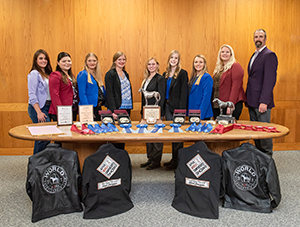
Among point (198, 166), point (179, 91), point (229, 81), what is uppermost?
point (229, 81)

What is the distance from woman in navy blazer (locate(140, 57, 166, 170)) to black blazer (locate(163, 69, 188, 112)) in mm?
134

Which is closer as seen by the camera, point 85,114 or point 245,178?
point 245,178

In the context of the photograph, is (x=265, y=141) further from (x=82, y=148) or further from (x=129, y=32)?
(x=129, y=32)

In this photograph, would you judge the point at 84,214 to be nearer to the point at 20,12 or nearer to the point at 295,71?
the point at 20,12

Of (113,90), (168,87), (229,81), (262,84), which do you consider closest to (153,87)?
(168,87)

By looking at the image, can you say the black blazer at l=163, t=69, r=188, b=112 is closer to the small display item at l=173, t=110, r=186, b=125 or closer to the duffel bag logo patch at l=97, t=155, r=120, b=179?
the small display item at l=173, t=110, r=186, b=125

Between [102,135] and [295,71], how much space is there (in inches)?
151

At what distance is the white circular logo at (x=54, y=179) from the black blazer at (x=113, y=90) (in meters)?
1.32

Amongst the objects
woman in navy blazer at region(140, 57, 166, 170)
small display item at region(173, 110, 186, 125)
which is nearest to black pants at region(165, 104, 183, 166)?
woman in navy blazer at region(140, 57, 166, 170)

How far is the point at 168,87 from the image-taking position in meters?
3.50

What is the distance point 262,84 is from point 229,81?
0.41m

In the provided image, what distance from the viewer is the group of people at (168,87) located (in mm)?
3240

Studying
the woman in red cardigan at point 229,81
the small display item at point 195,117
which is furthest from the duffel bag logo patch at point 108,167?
the woman in red cardigan at point 229,81

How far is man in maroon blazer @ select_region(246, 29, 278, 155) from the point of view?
318 centimetres
